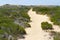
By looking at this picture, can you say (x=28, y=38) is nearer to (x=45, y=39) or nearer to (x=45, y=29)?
(x=45, y=39)

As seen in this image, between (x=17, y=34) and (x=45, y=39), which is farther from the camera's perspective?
(x=17, y=34)

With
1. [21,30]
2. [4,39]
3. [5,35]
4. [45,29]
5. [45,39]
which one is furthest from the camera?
[45,29]

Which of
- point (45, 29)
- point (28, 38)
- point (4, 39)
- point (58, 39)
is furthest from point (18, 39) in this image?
point (45, 29)

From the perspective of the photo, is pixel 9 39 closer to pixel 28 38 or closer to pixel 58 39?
pixel 28 38

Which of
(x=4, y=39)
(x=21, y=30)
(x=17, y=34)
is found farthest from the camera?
(x=21, y=30)

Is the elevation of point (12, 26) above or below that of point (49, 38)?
above

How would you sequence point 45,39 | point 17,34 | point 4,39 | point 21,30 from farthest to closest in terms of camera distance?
point 21,30 < point 17,34 < point 45,39 < point 4,39

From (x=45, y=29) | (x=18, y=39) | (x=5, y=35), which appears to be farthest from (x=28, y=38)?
(x=45, y=29)

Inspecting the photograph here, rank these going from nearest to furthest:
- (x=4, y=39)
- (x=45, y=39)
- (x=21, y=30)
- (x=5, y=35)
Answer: (x=4, y=39)
(x=5, y=35)
(x=45, y=39)
(x=21, y=30)

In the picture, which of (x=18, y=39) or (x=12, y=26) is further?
(x=12, y=26)
